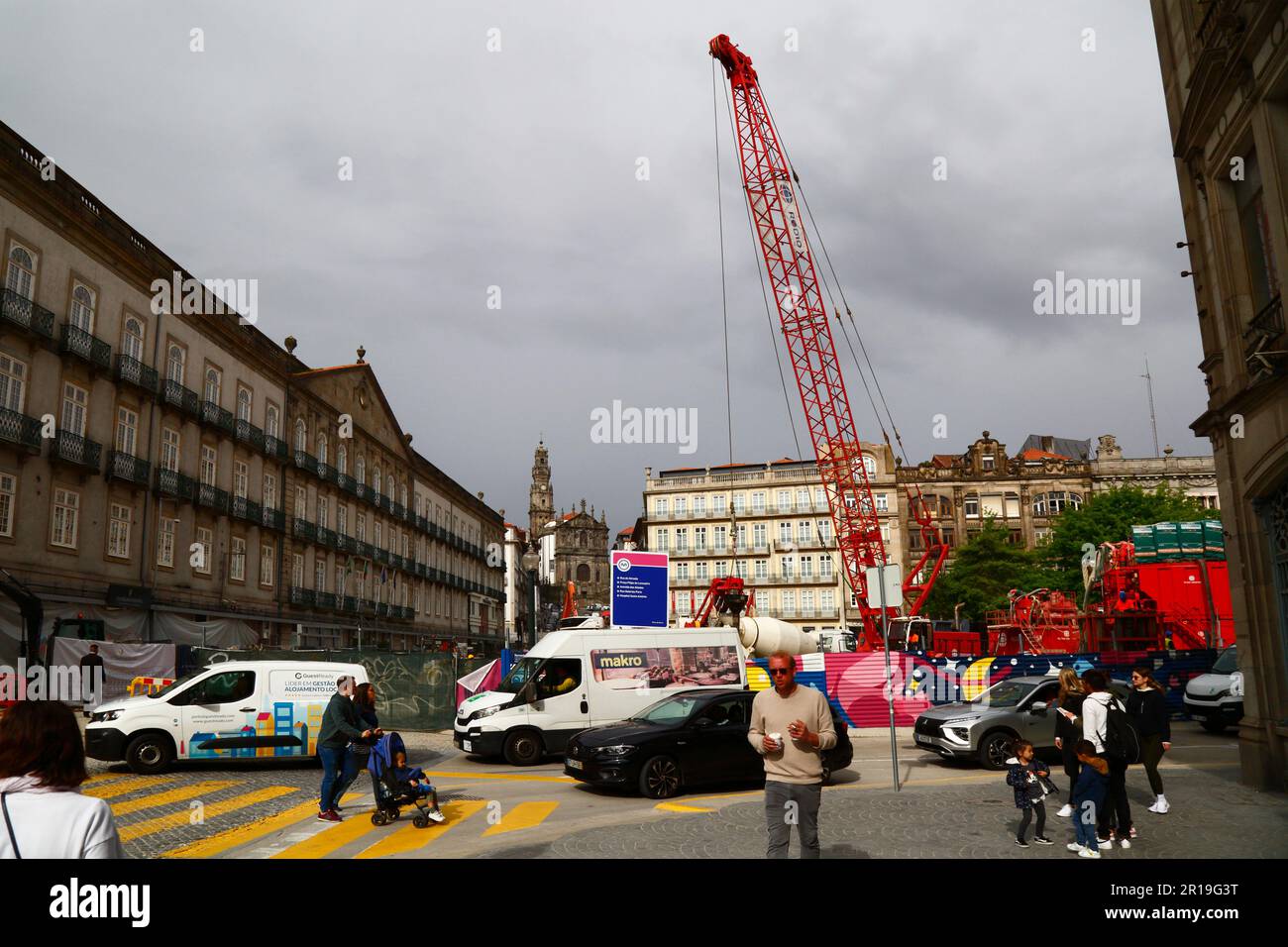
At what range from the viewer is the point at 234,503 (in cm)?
3634

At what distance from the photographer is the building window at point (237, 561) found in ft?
118

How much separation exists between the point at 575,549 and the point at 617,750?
5936 inches

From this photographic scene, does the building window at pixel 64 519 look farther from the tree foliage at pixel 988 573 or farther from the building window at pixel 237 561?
the tree foliage at pixel 988 573

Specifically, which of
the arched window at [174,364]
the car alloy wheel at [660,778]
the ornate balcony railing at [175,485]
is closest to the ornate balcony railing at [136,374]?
the arched window at [174,364]

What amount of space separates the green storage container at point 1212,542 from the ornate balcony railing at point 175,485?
36027 millimetres

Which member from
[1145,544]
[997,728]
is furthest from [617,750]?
[1145,544]

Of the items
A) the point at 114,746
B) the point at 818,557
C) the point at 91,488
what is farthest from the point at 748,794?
the point at 818,557

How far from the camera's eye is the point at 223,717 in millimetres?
14953

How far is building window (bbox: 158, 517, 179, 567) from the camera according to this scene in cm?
3122

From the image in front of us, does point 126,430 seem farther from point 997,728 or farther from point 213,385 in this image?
point 997,728

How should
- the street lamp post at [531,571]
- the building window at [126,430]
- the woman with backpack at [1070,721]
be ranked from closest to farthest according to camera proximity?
the woman with backpack at [1070,721] → the street lamp post at [531,571] → the building window at [126,430]

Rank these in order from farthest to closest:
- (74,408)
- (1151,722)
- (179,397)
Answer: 1. (179,397)
2. (74,408)
3. (1151,722)

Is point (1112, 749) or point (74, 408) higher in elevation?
point (74, 408)
